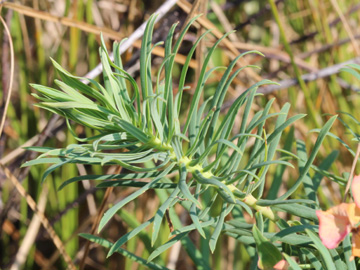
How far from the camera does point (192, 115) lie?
40 cm

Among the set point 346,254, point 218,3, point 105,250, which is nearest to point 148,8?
point 218,3

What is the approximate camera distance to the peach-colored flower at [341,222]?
319 mm

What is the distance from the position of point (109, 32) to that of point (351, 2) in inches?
28.9

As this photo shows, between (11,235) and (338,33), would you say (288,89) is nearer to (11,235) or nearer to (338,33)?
(338,33)

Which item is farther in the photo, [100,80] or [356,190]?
[100,80]

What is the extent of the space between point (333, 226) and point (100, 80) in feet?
2.13

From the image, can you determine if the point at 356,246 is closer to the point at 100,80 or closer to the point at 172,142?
the point at 172,142

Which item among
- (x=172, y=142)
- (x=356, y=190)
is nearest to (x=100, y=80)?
(x=172, y=142)

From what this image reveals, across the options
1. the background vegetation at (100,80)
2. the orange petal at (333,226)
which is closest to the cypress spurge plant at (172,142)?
the orange petal at (333,226)

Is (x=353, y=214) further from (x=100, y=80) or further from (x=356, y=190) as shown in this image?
(x=100, y=80)

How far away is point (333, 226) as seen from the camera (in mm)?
324

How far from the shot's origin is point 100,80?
2.88 ft

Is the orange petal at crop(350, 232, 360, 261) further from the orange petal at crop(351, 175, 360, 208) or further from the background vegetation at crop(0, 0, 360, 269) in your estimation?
the background vegetation at crop(0, 0, 360, 269)

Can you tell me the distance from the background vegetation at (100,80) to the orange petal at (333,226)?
0.51 m
